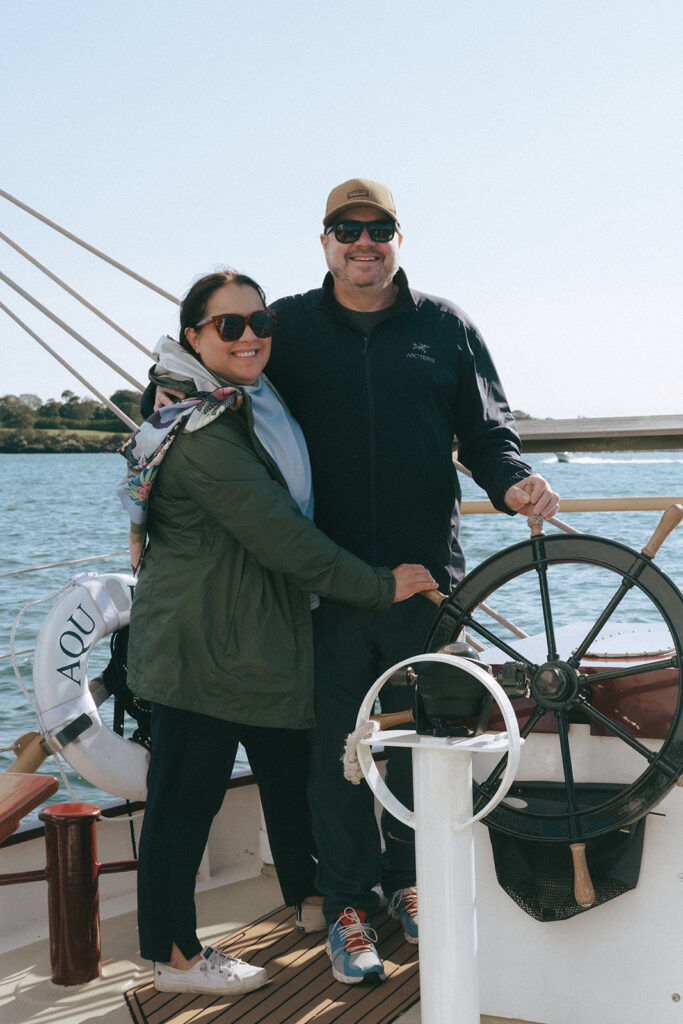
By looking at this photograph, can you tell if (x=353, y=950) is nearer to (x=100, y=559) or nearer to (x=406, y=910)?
(x=406, y=910)

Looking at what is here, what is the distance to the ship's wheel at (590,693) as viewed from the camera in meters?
1.43

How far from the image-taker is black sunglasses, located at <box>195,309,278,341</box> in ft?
5.55

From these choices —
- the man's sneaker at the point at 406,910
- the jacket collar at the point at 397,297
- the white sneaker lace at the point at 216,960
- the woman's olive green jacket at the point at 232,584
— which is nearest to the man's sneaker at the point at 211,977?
the white sneaker lace at the point at 216,960

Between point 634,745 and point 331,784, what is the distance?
635 millimetres

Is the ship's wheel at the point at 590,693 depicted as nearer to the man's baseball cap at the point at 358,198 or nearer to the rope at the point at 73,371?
the man's baseball cap at the point at 358,198

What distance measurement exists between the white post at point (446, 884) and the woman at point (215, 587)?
47cm

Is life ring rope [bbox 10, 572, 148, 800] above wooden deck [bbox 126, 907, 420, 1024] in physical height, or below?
above

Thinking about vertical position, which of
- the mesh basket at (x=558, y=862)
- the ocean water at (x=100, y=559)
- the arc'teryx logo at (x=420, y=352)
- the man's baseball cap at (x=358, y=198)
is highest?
the man's baseball cap at (x=358, y=198)

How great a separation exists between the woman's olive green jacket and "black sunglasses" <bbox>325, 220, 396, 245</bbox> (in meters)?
0.37

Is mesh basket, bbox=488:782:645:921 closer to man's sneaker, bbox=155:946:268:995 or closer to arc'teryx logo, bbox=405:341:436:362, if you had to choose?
man's sneaker, bbox=155:946:268:995

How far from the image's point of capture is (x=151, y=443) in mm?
1667

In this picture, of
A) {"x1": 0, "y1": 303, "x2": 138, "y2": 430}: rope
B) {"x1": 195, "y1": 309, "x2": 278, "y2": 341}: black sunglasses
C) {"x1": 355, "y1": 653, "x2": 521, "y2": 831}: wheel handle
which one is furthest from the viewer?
{"x1": 0, "y1": 303, "x2": 138, "y2": 430}: rope

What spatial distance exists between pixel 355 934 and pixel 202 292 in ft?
3.71

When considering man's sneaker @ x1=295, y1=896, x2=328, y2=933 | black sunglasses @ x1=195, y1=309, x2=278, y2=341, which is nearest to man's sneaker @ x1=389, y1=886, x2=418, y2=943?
man's sneaker @ x1=295, y1=896, x2=328, y2=933
